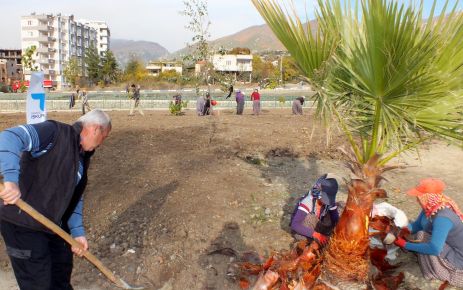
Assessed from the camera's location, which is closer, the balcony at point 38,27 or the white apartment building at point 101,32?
the balcony at point 38,27

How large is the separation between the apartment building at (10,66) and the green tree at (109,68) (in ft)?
51.7

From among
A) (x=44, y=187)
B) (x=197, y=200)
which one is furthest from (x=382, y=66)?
(x=197, y=200)

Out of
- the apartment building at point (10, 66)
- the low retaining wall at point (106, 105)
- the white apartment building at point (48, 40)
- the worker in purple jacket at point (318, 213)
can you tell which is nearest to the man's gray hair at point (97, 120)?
the worker in purple jacket at point (318, 213)

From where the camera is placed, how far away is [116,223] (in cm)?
510

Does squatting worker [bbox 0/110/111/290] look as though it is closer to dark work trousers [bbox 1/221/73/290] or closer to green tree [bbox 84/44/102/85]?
dark work trousers [bbox 1/221/73/290]

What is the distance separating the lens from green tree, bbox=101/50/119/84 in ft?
240

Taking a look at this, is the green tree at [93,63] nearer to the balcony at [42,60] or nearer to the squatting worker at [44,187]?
the balcony at [42,60]

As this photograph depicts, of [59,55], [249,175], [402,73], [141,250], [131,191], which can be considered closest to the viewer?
[402,73]

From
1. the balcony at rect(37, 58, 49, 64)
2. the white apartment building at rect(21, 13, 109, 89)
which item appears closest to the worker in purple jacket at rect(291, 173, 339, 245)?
the white apartment building at rect(21, 13, 109, 89)

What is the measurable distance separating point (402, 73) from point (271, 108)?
2251cm

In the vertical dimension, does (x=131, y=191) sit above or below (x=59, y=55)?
below

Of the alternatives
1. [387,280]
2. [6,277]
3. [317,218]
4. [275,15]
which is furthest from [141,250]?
[275,15]

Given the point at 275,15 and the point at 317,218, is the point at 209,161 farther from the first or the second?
the point at 275,15

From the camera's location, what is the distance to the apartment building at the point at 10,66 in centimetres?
8325
